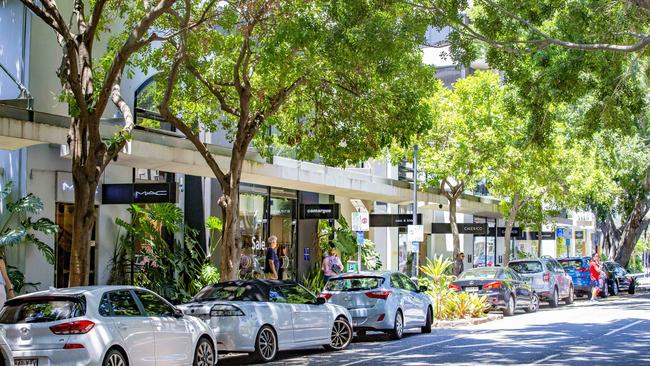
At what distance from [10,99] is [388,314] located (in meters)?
9.43

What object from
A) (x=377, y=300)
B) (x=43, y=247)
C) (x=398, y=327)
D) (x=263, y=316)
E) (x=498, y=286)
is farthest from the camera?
(x=498, y=286)

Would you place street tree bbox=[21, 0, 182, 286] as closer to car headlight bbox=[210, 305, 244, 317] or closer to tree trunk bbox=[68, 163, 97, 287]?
tree trunk bbox=[68, 163, 97, 287]

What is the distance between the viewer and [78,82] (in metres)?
14.4

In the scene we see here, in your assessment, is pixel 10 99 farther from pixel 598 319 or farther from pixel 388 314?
pixel 598 319

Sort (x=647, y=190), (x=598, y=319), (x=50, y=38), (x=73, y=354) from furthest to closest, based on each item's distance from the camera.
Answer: (x=647, y=190)
(x=598, y=319)
(x=50, y=38)
(x=73, y=354)

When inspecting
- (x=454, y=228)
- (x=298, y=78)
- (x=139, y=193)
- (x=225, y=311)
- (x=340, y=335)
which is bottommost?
(x=340, y=335)

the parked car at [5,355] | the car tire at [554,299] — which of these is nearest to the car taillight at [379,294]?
the parked car at [5,355]

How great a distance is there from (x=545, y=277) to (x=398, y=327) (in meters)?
12.3

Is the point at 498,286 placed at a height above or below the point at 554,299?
above

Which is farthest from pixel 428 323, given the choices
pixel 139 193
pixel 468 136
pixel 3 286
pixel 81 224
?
pixel 468 136

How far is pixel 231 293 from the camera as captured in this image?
16.6 m

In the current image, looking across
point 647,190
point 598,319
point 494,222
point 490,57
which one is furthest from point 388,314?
point 494,222

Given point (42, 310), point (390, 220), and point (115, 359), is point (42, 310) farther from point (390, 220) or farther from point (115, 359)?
point (390, 220)

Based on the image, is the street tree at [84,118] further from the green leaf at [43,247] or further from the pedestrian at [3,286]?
the green leaf at [43,247]
